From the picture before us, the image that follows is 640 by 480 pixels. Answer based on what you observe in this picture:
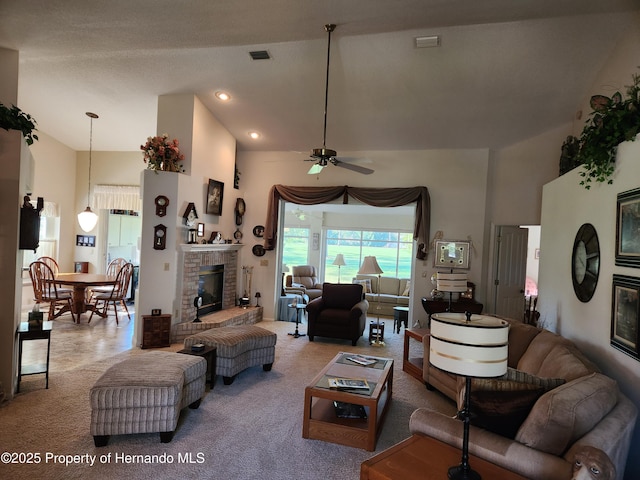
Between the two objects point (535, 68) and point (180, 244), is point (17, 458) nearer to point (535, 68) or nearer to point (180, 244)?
point (180, 244)

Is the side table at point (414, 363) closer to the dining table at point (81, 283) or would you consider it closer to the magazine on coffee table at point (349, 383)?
the magazine on coffee table at point (349, 383)

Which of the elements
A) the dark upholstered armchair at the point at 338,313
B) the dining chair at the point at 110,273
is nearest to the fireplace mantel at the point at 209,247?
the dark upholstered armchair at the point at 338,313

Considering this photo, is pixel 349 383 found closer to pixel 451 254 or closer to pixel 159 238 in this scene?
pixel 159 238

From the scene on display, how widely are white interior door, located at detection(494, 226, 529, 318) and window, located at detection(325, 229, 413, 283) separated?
398 centimetres

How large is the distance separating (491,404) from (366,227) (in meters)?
8.86

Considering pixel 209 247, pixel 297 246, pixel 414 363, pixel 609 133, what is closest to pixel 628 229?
pixel 609 133

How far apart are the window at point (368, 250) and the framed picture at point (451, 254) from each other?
3899 millimetres

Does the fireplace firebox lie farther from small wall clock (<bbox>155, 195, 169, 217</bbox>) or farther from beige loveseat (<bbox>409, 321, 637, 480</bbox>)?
beige loveseat (<bbox>409, 321, 637, 480</bbox>)

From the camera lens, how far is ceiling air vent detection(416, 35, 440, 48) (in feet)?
13.5

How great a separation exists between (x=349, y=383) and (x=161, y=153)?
156 inches

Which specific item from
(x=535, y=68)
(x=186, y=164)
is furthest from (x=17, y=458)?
(x=535, y=68)

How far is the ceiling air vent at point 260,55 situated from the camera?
15.1 ft

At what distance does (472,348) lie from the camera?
1629 millimetres

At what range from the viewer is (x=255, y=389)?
3.94m
